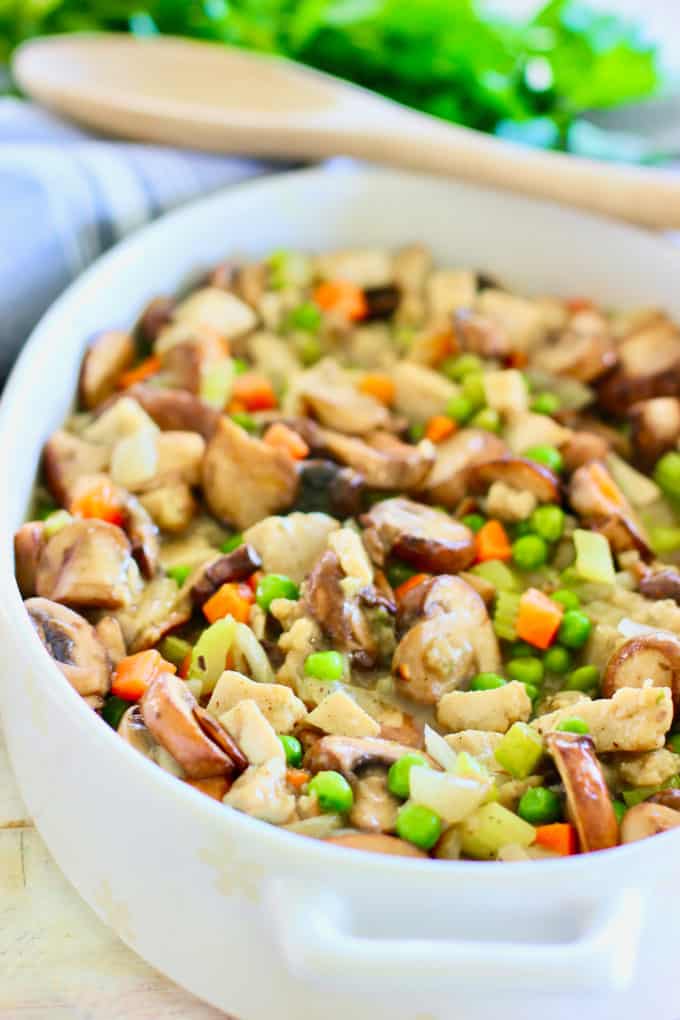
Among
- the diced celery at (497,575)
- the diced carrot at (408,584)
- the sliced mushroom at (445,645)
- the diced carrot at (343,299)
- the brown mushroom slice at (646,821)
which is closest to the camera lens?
the brown mushroom slice at (646,821)

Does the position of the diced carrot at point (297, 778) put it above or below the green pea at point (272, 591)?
below

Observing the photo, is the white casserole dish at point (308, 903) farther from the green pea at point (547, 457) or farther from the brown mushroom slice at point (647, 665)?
the green pea at point (547, 457)

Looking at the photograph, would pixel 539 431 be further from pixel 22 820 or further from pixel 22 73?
pixel 22 73

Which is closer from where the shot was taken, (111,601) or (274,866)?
(274,866)

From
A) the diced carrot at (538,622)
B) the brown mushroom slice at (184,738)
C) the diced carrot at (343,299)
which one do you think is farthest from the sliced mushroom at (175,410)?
the brown mushroom slice at (184,738)

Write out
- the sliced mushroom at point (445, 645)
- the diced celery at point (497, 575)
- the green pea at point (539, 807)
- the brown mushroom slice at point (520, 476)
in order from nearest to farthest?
the green pea at point (539, 807) → the sliced mushroom at point (445, 645) → the diced celery at point (497, 575) → the brown mushroom slice at point (520, 476)

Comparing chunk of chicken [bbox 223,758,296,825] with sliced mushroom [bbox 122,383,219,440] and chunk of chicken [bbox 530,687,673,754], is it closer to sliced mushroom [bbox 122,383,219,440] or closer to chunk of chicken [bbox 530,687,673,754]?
chunk of chicken [bbox 530,687,673,754]

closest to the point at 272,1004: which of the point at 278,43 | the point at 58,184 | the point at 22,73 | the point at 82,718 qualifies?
the point at 82,718
